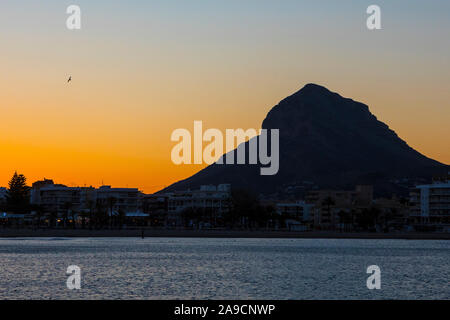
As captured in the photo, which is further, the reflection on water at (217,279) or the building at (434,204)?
the building at (434,204)

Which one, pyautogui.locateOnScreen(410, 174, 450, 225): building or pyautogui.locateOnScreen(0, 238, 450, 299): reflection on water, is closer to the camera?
pyautogui.locateOnScreen(0, 238, 450, 299): reflection on water

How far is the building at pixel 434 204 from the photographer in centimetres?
18950

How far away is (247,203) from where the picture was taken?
19675 centimetres

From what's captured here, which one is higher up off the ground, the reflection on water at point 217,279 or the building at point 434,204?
the building at point 434,204

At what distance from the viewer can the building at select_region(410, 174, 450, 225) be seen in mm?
189500

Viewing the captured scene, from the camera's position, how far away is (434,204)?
19138 centimetres

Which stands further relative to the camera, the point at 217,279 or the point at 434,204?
the point at 434,204

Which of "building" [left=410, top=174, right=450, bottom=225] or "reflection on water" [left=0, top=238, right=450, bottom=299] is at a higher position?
"building" [left=410, top=174, right=450, bottom=225]

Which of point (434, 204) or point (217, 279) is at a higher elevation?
point (434, 204)
